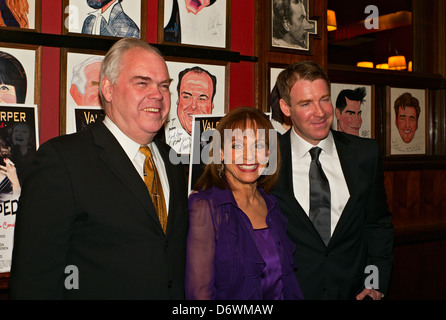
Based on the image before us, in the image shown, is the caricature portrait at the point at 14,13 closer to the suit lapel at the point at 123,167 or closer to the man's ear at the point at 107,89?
the man's ear at the point at 107,89

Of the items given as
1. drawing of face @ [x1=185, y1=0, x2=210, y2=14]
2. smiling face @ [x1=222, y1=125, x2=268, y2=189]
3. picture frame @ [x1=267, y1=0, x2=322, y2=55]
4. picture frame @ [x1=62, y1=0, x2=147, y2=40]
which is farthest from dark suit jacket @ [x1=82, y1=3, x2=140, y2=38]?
smiling face @ [x1=222, y1=125, x2=268, y2=189]

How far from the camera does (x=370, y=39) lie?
14.8ft

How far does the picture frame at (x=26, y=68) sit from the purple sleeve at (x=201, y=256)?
127 cm

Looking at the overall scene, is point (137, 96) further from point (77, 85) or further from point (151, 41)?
point (151, 41)

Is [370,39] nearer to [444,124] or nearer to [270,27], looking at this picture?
[444,124]

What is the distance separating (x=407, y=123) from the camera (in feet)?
14.2

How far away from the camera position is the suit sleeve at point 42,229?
1.70 meters

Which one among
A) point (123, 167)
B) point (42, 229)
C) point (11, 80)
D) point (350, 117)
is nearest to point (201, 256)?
point (123, 167)

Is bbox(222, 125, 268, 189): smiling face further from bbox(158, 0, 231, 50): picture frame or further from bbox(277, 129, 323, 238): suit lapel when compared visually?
bbox(158, 0, 231, 50): picture frame

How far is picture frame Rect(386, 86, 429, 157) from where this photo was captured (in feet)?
13.8

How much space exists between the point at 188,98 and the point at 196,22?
0.52m

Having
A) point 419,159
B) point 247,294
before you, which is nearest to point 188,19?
point 247,294

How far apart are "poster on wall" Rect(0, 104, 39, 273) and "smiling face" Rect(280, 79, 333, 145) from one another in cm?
144

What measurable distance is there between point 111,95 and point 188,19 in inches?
47.7
